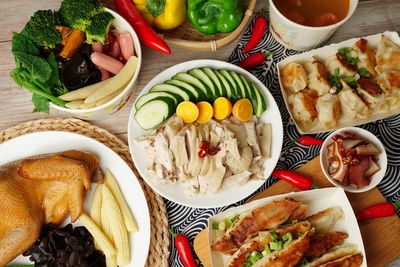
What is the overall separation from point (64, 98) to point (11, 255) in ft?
2.93

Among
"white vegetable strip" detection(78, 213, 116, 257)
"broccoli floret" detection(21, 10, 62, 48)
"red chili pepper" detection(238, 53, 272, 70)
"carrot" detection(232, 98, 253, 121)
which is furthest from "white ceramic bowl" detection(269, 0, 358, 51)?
"white vegetable strip" detection(78, 213, 116, 257)

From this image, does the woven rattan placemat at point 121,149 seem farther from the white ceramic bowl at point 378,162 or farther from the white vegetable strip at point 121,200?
the white ceramic bowl at point 378,162

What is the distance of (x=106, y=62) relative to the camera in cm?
239

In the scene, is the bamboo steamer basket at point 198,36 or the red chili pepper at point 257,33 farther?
the red chili pepper at point 257,33

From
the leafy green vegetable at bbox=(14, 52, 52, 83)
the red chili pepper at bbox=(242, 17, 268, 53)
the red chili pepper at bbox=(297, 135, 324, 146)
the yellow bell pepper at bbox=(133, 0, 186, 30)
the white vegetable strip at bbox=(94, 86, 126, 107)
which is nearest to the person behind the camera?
the leafy green vegetable at bbox=(14, 52, 52, 83)

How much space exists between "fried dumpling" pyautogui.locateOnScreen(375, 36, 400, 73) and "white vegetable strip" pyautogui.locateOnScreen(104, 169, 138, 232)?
5.57 feet

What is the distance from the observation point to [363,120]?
2525 mm

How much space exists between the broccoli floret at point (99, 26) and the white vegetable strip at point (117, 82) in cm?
21

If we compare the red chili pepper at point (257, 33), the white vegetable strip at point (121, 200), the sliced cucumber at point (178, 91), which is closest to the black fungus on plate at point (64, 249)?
the white vegetable strip at point (121, 200)

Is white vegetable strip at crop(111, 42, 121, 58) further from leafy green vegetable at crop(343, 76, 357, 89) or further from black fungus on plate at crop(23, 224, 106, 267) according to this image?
leafy green vegetable at crop(343, 76, 357, 89)

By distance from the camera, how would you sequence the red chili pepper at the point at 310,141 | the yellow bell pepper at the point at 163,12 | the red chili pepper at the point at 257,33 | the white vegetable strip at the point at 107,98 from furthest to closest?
the red chili pepper at the point at 257,33 < the red chili pepper at the point at 310,141 < the yellow bell pepper at the point at 163,12 < the white vegetable strip at the point at 107,98

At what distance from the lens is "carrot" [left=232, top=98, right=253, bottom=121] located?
2359 mm

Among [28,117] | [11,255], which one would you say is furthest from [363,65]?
[11,255]

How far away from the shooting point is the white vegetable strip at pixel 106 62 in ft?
7.79
